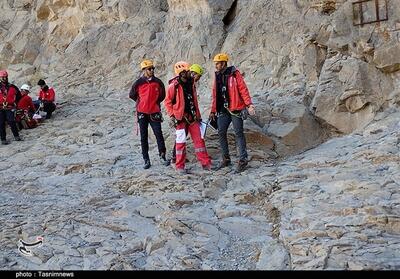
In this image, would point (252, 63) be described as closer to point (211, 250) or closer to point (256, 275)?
point (211, 250)

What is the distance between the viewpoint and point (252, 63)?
12844mm

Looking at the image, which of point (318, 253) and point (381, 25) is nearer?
point (318, 253)

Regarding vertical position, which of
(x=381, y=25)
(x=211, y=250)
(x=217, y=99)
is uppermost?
(x=381, y=25)

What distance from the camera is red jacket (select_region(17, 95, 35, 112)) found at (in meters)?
14.0

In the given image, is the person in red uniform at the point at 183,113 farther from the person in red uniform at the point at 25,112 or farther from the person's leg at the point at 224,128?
the person in red uniform at the point at 25,112

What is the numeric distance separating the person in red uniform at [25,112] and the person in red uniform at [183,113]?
6526 mm

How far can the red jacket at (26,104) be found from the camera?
1403cm

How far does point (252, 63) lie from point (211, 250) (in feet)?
24.8

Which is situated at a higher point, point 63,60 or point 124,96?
point 63,60

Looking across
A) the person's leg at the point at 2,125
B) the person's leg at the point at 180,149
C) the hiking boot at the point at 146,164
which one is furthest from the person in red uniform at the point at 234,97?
the person's leg at the point at 2,125

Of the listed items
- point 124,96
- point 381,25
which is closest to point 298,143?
point 381,25

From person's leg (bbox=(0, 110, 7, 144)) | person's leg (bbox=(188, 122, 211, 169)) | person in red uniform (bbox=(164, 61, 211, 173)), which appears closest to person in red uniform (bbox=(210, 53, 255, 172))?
person in red uniform (bbox=(164, 61, 211, 173))

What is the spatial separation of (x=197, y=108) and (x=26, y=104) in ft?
23.0

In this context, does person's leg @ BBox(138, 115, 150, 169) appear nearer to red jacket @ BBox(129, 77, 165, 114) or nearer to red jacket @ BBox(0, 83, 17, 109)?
red jacket @ BBox(129, 77, 165, 114)
